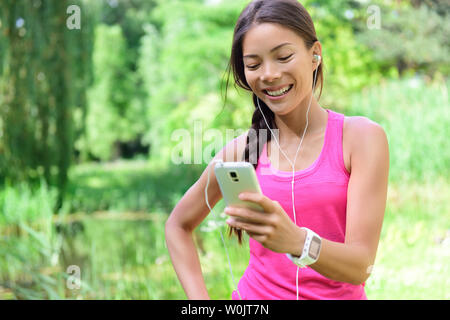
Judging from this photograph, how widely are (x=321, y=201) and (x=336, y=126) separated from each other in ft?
0.64

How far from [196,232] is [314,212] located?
14.1 feet

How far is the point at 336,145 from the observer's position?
1.18 metres

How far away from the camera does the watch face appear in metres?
0.91

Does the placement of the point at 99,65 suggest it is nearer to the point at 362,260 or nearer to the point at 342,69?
the point at 342,69

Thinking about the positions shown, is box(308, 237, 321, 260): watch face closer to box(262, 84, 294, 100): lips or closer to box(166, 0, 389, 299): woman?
box(166, 0, 389, 299): woman

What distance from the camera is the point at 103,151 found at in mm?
17875

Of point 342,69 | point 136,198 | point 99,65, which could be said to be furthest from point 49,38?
point 99,65

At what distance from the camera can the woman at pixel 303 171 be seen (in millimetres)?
1086

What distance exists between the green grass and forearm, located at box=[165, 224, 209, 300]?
1.34m

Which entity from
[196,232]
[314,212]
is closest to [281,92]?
[314,212]

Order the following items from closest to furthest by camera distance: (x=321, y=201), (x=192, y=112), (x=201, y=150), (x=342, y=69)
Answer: (x=321, y=201) < (x=201, y=150) < (x=192, y=112) < (x=342, y=69)

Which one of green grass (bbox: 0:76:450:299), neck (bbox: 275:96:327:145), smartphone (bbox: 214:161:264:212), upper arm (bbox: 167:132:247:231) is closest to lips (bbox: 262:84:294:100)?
neck (bbox: 275:96:327:145)

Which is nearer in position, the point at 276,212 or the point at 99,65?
the point at 276,212

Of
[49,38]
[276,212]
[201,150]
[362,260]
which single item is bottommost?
[201,150]
